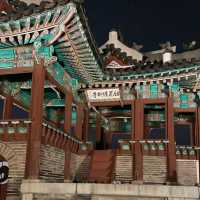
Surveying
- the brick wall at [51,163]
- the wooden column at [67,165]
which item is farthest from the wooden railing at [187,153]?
the brick wall at [51,163]

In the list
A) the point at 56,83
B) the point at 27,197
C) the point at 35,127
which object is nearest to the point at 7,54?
the point at 56,83

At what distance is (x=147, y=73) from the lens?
21500mm

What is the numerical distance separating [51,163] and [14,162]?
78.4 inches

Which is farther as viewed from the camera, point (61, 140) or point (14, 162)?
point (61, 140)

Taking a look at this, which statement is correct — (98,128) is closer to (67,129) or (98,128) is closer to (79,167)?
(79,167)

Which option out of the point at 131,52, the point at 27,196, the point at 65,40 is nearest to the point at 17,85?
the point at 65,40

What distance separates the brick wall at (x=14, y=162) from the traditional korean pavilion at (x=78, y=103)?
0.14ft

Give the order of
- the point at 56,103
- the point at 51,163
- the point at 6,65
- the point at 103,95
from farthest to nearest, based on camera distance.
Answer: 1. the point at 56,103
2. the point at 103,95
3. the point at 6,65
4. the point at 51,163

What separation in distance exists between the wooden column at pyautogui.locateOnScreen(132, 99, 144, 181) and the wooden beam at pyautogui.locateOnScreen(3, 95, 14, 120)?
714 cm

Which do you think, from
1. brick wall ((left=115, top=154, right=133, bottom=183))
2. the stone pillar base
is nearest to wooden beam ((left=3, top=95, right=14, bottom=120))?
brick wall ((left=115, top=154, right=133, bottom=183))

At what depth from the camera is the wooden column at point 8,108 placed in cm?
2045

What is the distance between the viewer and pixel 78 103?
22.0 metres

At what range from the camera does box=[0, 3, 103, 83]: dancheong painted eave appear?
1553 centimetres

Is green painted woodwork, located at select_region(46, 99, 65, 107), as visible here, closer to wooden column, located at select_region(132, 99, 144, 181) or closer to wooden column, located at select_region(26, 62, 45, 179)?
wooden column, located at select_region(132, 99, 144, 181)
